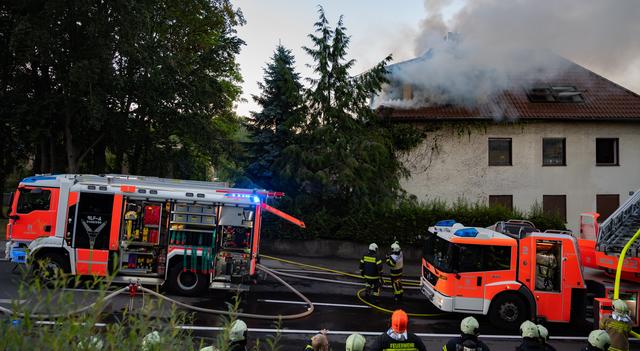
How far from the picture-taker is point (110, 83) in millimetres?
17578

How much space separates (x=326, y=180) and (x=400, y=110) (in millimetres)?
6390

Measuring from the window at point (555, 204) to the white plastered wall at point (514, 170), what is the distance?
0.67ft

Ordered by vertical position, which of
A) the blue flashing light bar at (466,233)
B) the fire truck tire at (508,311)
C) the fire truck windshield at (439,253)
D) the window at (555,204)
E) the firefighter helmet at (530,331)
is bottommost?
the fire truck tire at (508,311)

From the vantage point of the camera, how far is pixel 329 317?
1017cm

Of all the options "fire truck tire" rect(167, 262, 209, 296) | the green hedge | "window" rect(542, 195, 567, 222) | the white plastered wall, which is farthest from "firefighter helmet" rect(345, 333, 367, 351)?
"window" rect(542, 195, 567, 222)

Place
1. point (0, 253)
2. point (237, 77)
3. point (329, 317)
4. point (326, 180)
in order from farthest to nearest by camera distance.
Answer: point (237, 77), point (326, 180), point (0, 253), point (329, 317)

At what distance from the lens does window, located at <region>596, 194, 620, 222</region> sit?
2125 centimetres

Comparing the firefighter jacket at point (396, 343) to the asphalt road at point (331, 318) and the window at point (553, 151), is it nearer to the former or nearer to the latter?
the asphalt road at point (331, 318)

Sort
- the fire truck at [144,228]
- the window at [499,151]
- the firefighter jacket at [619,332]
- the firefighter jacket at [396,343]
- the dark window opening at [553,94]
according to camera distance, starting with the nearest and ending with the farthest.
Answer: the firefighter jacket at [396,343] < the firefighter jacket at [619,332] < the fire truck at [144,228] < the window at [499,151] < the dark window opening at [553,94]

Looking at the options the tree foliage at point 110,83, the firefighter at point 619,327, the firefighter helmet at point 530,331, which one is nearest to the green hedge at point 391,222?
the tree foliage at point 110,83

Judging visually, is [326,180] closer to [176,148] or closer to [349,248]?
[349,248]

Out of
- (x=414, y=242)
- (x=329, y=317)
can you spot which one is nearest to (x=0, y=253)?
(x=329, y=317)

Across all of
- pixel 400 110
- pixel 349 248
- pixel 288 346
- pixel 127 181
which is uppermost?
pixel 400 110

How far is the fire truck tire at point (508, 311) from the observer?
9.89 metres
